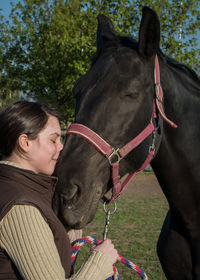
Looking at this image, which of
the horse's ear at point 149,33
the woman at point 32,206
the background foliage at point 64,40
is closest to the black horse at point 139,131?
the horse's ear at point 149,33

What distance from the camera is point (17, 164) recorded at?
1.79 metres

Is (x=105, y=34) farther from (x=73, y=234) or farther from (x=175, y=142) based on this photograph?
(x=73, y=234)

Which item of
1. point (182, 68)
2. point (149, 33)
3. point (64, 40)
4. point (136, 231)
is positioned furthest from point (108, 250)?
point (64, 40)

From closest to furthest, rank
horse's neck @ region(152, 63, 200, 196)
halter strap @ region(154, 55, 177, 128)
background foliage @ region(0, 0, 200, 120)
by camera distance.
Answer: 1. halter strap @ region(154, 55, 177, 128)
2. horse's neck @ region(152, 63, 200, 196)
3. background foliage @ region(0, 0, 200, 120)

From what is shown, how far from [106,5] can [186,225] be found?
15.9 meters

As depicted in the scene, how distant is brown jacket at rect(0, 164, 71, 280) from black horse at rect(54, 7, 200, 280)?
9 centimetres

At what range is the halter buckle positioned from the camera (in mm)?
1995

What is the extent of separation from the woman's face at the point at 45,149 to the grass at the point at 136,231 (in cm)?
331

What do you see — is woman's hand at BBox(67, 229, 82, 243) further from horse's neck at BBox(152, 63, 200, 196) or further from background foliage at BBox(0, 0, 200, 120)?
background foliage at BBox(0, 0, 200, 120)

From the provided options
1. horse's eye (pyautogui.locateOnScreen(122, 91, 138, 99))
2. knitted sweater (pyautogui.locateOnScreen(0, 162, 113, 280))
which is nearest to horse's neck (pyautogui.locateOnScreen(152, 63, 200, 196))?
horse's eye (pyautogui.locateOnScreen(122, 91, 138, 99))

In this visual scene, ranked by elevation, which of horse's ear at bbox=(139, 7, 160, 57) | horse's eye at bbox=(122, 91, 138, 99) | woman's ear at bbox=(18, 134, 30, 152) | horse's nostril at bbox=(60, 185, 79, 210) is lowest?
horse's nostril at bbox=(60, 185, 79, 210)

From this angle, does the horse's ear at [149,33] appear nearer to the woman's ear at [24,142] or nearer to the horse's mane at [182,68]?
the horse's mane at [182,68]

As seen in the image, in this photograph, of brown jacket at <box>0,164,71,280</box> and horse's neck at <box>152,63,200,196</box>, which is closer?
brown jacket at <box>0,164,71,280</box>

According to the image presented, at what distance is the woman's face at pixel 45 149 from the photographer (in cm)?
182
